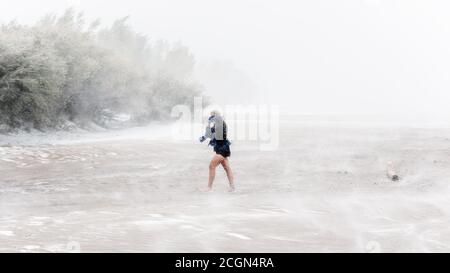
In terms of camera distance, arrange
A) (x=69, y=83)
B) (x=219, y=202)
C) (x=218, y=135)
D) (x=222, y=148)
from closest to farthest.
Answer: (x=219, y=202)
(x=218, y=135)
(x=222, y=148)
(x=69, y=83)

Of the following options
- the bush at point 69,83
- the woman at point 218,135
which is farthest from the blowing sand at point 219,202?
the bush at point 69,83

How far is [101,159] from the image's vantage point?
834 inches

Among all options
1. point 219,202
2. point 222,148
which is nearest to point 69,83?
point 222,148

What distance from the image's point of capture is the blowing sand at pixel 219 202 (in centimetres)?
888

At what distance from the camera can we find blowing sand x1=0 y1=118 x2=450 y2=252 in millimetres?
8875

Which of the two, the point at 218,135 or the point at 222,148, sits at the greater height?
the point at 218,135

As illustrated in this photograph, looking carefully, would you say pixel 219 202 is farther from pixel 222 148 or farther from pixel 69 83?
pixel 69 83

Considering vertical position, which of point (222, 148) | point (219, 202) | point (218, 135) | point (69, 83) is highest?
point (69, 83)

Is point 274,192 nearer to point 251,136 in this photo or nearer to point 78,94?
point 251,136

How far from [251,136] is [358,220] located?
24.2m

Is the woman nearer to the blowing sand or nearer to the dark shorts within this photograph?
the dark shorts

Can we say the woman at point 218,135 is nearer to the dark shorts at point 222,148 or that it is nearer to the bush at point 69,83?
the dark shorts at point 222,148

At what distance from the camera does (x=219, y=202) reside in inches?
497
